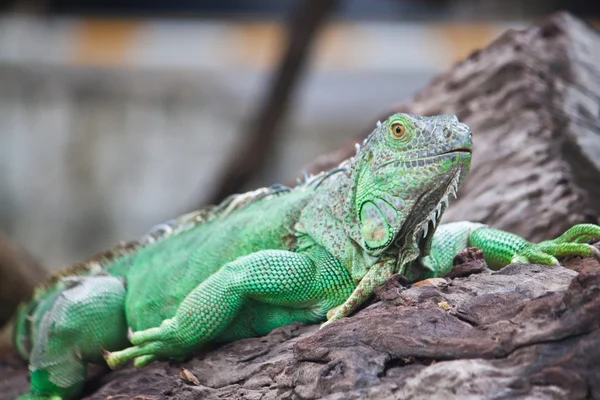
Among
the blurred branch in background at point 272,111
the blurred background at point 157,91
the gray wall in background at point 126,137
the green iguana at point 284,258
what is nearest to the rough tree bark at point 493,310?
the green iguana at point 284,258

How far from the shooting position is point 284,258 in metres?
4.30

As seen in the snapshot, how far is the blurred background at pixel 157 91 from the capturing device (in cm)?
1516

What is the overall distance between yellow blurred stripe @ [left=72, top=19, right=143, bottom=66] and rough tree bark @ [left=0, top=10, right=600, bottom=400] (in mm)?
10383

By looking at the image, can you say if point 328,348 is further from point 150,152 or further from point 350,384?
point 150,152

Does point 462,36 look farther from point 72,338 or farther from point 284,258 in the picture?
point 72,338

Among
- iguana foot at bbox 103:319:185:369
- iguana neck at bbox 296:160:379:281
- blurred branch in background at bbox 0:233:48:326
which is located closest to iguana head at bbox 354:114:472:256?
iguana neck at bbox 296:160:379:281

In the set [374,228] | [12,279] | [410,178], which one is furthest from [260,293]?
[12,279]

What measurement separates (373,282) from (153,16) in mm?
13198

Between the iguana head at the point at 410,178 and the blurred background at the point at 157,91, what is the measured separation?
1089 cm

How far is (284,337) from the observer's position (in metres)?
4.34

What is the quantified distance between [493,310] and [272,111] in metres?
7.52

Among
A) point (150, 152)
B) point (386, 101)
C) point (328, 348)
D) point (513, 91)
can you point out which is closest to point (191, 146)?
point (150, 152)

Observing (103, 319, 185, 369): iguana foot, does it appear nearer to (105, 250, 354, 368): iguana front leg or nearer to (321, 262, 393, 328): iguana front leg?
(105, 250, 354, 368): iguana front leg

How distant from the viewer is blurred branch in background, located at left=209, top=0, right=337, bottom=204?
33.4 feet
